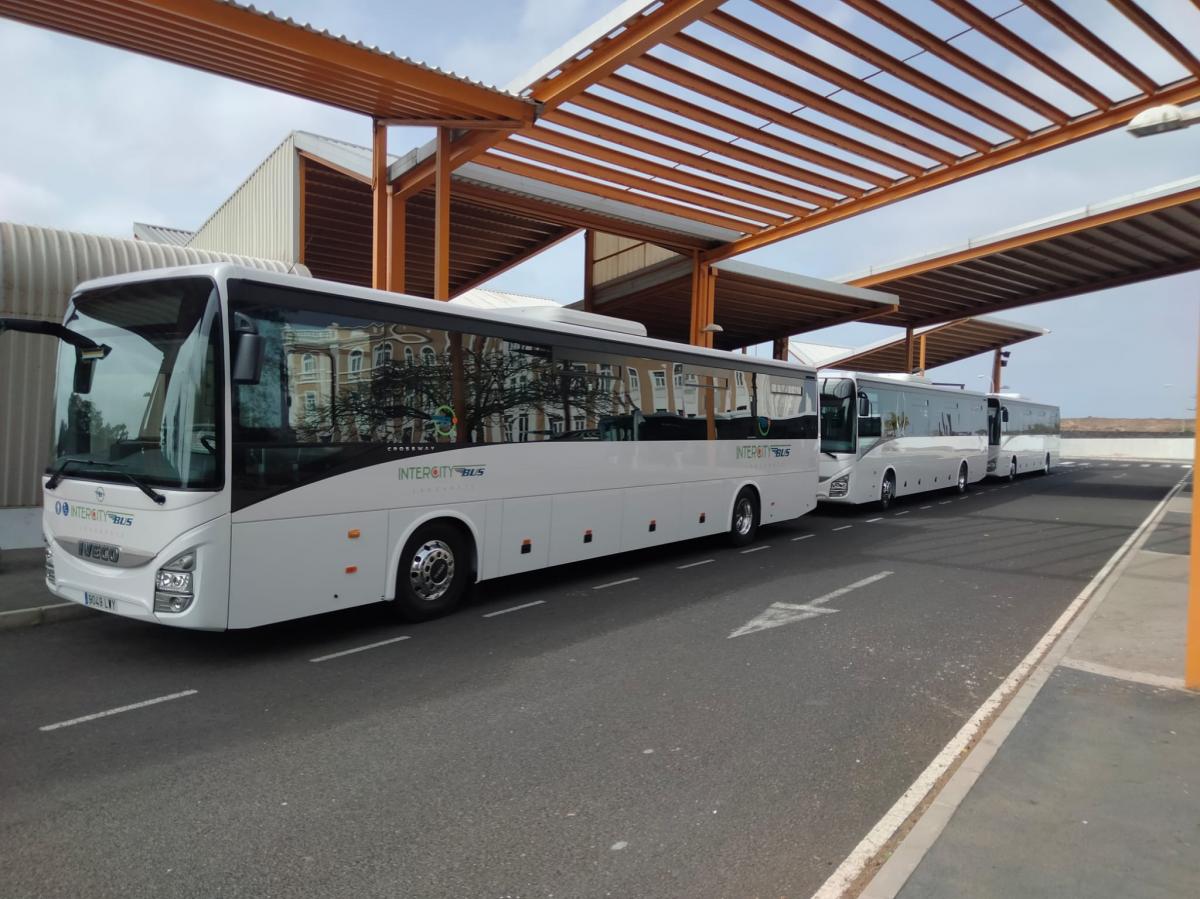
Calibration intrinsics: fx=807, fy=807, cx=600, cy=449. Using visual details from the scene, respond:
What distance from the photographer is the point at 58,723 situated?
5023 mm

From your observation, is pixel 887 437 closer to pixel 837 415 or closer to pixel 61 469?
pixel 837 415

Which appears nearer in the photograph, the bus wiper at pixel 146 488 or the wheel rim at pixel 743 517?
the bus wiper at pixel 146 488

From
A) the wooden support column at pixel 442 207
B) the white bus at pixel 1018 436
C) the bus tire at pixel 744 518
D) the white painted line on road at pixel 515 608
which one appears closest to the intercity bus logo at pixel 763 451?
the bus tire at pixel 744 518

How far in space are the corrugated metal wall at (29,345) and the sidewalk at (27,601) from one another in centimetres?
177

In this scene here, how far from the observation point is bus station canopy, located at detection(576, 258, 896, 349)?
72.4 ft

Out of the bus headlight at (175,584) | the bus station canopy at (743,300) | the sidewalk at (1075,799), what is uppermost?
the bus station canopy at (743,300)

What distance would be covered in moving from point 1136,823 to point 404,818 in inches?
135

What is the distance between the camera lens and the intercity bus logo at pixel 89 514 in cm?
619

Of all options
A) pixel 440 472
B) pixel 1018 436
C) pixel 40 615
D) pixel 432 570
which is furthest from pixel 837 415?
pixel 1018 436

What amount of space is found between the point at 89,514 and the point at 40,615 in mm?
1879

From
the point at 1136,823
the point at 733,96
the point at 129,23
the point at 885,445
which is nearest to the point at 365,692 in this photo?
the point at 1136,823

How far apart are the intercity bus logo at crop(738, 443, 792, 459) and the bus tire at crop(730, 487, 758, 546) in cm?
56

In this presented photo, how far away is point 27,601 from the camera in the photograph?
788 centimetres

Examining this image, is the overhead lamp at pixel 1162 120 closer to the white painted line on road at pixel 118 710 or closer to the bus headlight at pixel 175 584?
the bus headlight at pixel 175 584
